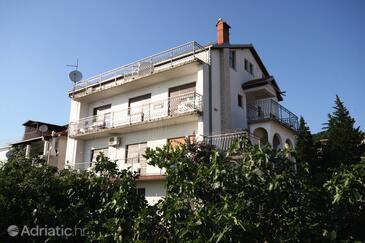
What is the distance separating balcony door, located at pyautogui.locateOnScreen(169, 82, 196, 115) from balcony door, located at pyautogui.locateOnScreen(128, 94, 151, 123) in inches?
70.2

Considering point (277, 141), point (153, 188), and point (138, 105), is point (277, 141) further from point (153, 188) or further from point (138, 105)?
point (138, 105)

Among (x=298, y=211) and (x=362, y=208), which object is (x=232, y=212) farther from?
(x=362, y=208)

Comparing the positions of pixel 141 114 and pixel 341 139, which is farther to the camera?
pixel 141 114

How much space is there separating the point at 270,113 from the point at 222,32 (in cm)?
620

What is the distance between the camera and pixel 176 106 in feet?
61.7

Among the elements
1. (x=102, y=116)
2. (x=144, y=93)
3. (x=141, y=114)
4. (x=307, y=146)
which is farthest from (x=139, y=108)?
(x=307, y=146)

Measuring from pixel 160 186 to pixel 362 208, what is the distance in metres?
13.1

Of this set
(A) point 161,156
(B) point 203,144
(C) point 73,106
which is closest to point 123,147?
(C) point 73,106

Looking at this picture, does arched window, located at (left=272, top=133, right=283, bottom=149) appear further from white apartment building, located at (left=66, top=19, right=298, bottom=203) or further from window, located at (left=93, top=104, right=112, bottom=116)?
window, located at (left=93, top=104, right=112, bottom=116)

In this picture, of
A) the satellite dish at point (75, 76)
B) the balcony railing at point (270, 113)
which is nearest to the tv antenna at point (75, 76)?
the satellite dish at point (75, 76)

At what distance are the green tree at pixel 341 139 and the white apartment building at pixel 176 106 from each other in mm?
2903

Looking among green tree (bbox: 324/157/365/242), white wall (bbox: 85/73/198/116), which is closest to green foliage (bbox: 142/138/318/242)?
green tree (bbox: 324/157/365/242)

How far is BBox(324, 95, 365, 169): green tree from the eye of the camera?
52.0 feet

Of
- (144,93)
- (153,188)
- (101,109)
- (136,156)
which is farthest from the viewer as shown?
(101,109)
